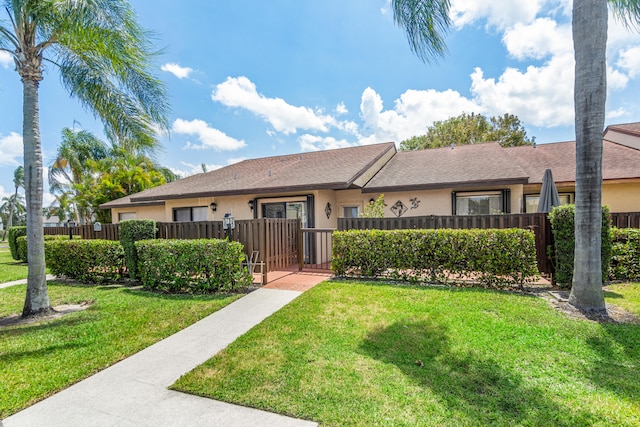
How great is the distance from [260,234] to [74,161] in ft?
83.7

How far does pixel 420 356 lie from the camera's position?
12.0 ft

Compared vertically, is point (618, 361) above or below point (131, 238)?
below

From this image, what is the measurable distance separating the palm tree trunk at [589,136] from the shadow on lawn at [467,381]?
117 inches

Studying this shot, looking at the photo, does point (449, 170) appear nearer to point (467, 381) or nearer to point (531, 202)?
point (531, 202)

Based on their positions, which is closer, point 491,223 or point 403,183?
point 491,223

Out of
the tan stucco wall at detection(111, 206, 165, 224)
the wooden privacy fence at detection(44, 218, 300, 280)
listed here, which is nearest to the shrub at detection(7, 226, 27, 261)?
the tan stucco wall at detection(111, 206, 165, 224)

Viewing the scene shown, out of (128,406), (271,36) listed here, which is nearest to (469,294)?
(128,406)

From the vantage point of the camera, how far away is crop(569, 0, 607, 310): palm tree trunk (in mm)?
4988

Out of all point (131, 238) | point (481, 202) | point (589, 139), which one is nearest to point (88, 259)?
point (131, 238)

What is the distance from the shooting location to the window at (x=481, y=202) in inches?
380

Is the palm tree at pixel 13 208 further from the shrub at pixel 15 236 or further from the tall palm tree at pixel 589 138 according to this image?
the tall palm tree at pixel 589 138

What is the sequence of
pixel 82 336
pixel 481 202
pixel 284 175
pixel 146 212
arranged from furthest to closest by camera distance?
pixel 146 212, pixel 284 175, pixel 481 202, pixel 82 336

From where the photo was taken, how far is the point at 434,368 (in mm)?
3365

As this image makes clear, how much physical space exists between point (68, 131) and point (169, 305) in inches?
873
